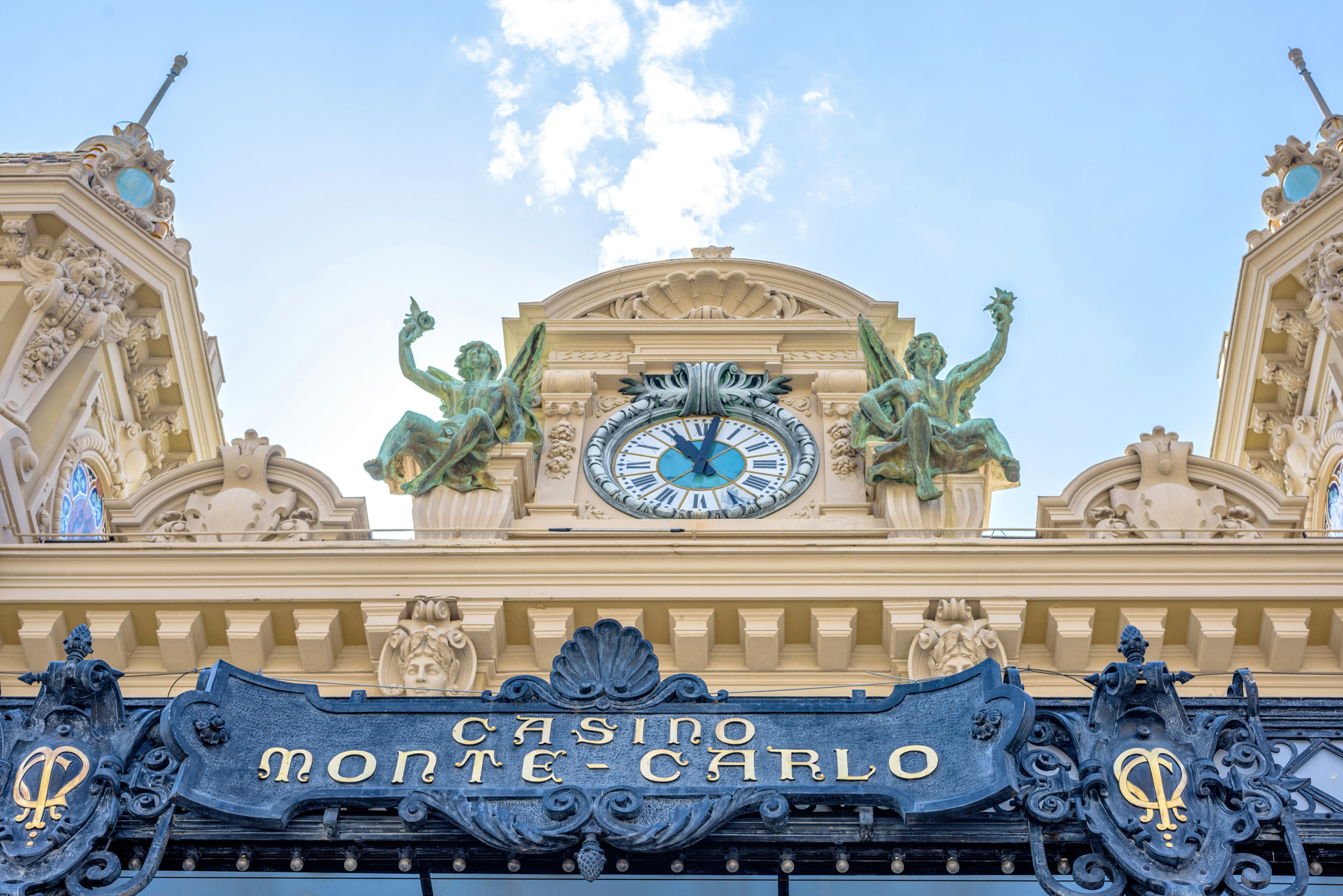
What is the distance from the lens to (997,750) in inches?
378

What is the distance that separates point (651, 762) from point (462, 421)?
7.31 meters

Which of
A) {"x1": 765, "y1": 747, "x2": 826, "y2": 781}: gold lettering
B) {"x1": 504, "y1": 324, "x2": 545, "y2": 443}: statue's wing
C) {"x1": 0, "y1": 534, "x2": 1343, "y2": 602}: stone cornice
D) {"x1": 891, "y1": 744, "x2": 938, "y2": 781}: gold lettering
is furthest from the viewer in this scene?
{"x1": 504, "y1": 324, "x2": 545, "y2": 443}: statue's wing

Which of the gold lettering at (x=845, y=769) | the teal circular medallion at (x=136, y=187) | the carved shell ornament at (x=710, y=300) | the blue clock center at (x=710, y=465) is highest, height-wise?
the teal circular medallion at (x=136, y=187)

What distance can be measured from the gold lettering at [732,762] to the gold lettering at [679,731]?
130 millimetres

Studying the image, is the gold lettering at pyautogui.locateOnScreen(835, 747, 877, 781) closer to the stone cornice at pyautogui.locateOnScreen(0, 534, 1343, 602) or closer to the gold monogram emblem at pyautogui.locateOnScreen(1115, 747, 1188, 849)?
the gold monogram emblem at pyautogui.locateOnScreen(1115, 747, 1188, 849)

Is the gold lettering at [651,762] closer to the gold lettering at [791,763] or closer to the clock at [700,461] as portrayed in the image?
the gold lettering at [791,763]

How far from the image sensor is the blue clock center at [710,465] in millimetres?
17172

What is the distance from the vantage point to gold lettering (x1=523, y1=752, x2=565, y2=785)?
9891 mm

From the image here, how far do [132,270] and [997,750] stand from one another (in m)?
13.6

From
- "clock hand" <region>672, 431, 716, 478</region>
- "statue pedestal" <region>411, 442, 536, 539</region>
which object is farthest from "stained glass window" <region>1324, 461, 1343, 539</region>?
"statue pedestal" <region>411, 442, 536, 539</region>

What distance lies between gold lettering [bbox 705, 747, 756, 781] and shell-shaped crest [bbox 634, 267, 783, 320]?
10.2m

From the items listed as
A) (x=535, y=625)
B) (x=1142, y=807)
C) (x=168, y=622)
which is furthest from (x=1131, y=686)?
(x=168, y=622)

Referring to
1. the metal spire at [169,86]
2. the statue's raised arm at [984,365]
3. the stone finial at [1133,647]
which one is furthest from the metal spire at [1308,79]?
the stone finial at [1133,647]

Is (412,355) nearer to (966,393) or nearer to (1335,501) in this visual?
(966,393)
